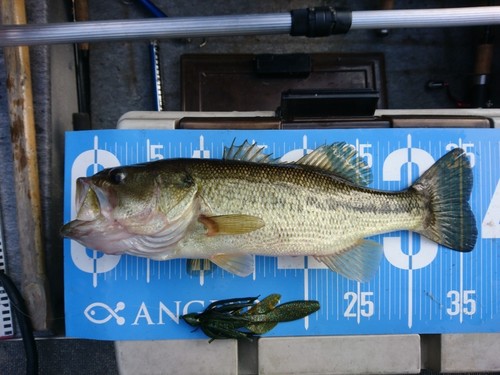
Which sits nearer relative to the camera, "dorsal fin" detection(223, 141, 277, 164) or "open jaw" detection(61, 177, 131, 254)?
"open jaw" detection(61, 177, 131, 254)

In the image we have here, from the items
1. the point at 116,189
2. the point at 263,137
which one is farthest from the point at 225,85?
the point at 116,189

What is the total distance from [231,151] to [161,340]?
95 cm

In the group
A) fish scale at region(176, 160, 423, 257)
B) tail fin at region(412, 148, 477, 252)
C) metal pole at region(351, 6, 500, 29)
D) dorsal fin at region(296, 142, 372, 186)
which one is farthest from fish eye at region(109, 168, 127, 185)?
tail fin at region(412, 148, 477, 252)

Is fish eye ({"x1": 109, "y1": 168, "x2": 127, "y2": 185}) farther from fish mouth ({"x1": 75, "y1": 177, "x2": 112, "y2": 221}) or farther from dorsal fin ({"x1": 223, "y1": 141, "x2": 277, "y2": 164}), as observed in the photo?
dorsal fin ({"x1": 223, "y1": 141, "x2": 277, "y2": 164})

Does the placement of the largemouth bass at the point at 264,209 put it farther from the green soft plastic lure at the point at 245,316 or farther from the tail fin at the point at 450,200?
the green soft plastic lure at the point at 245,316

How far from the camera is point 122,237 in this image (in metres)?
1.59

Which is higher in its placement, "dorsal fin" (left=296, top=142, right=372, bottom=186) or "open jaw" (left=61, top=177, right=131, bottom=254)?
"dorsal fin" (left=296, top=142, right=372, bottom=186)

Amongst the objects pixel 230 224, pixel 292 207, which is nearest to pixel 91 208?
pixel 230 224

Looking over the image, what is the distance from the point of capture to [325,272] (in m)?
Result: 1.93

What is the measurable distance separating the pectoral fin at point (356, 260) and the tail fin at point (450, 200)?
0.26m

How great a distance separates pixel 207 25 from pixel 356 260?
1.26m

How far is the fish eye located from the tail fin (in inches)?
51.5

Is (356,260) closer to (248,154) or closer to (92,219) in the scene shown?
(248,154)

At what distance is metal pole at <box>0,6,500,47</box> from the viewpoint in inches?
67.8
